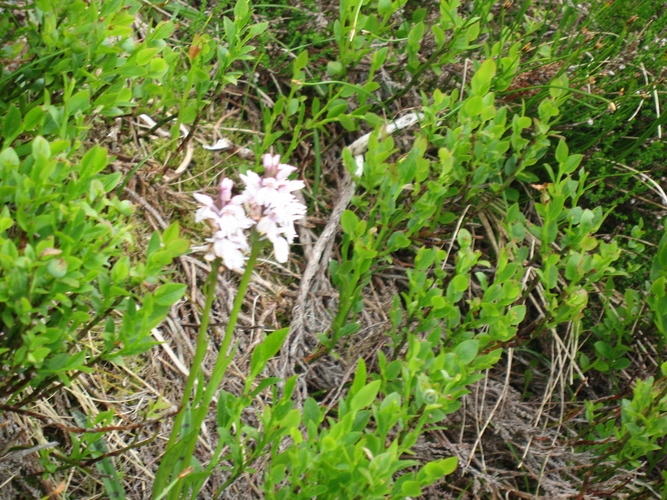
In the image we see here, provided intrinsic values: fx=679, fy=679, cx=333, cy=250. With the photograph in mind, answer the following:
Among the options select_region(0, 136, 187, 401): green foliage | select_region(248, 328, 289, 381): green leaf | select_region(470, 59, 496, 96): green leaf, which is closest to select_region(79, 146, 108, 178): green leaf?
select_region(0, 136, 187, 401): green foliage

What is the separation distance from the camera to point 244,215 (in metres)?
1.45

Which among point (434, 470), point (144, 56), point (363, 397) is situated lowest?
point (434, 470)

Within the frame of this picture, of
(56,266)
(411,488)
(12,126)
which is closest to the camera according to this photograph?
(56,266)

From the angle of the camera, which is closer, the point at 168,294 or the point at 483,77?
the point at 168,294

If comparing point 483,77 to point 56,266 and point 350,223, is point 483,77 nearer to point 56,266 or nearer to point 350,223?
point 350,223

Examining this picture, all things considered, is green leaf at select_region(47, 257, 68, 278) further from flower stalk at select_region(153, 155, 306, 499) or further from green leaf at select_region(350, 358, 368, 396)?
green leaf at select_region(350, 358, 368, 396)

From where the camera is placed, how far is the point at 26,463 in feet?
5.03

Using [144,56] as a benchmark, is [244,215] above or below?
below

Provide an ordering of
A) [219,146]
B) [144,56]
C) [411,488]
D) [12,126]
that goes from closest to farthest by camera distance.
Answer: [411,488] < [12,126] < [144,56] < [219,146]

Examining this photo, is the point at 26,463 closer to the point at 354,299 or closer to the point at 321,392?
the point at 321,392

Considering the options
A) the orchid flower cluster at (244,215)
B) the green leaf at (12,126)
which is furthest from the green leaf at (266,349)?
the green leaf at (12,126)

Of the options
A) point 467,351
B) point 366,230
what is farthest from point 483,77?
point 467,351

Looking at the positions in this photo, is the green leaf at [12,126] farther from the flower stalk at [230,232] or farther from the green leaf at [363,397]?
the green leaf at [363,397]

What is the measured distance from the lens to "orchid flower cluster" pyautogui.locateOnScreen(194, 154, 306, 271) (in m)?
1.41
